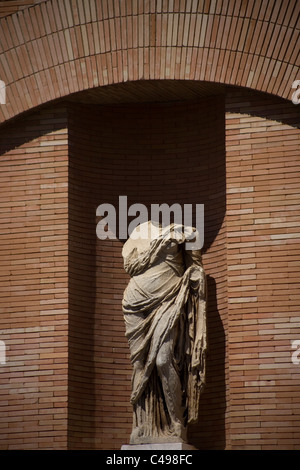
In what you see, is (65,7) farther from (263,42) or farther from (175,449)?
(175,449)

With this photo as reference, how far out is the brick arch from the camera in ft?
40.6

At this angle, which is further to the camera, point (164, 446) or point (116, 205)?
point (116, 205)

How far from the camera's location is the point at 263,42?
12383 mm

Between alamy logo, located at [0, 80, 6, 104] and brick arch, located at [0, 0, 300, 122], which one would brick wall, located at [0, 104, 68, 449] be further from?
brick arch, located at [0, 0, 300, 122]

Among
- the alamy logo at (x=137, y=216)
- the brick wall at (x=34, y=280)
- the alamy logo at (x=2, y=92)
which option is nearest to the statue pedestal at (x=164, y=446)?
the brick wall at (x=34, y=280)

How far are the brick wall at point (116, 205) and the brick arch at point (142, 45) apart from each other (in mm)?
567

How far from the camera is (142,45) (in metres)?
12.7

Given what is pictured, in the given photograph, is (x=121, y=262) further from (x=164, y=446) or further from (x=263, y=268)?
(x=164, y=446)

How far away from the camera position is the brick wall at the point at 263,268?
39.0 feet

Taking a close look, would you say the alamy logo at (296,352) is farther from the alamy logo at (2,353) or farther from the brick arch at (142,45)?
the alamy logo at (2,353)

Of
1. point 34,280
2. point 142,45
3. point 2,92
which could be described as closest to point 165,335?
point 34,280

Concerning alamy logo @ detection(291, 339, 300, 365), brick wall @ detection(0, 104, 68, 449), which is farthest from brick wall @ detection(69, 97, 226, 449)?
alamy logo @ detection(291, 339, 300, 365)

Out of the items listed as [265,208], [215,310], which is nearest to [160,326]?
[215,310]

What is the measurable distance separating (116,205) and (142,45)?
171 cm
